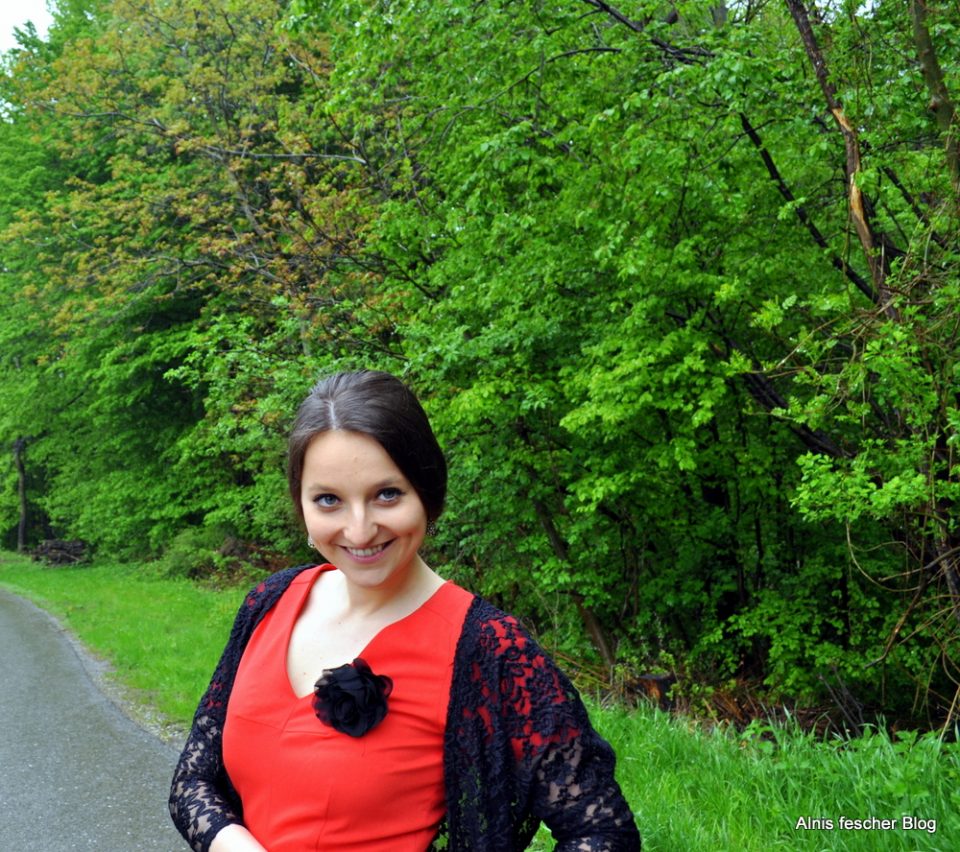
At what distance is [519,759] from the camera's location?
1530 mm

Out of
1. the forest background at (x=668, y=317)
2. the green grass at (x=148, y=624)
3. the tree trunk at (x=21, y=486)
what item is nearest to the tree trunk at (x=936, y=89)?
the forest background at (x=668, y=317)

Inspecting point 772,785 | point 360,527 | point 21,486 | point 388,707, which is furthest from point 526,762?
point 21,486

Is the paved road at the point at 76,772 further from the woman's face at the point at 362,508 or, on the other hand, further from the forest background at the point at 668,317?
the woman's face at the point at 362,508

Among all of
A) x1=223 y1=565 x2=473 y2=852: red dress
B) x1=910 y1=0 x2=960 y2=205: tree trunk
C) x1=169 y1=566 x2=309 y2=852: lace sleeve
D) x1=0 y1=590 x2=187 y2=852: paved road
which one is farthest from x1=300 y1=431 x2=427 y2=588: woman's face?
x1=910 y1=0 x2=960 y2=205: tree trunk

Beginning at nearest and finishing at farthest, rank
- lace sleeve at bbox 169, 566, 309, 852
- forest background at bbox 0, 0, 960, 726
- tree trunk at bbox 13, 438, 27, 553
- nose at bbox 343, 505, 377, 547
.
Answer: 1. nose at bbox 343, 505, 377, 547
2. lace sleeve at bbox 169, 566, 309, 852
3. forest background at bbox 0, 0, 960, 726
4. tree trunk at bbox 13, 438, 27, 553

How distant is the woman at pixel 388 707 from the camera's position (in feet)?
4.96

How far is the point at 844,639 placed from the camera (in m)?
7.77

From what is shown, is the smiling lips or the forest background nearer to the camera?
the smiling lips

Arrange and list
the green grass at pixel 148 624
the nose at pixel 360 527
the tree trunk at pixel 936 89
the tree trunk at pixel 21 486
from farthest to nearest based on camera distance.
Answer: the tree trunk at pixel 21 486 → the green grass at pixel 148 624 → the tree trunk at pixel 936 89 → the nose at pixel 360 527

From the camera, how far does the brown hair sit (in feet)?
5.29

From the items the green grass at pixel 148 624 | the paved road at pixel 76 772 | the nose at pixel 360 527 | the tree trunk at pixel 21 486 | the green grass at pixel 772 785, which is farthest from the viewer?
the tree trunk at pixel 21 486

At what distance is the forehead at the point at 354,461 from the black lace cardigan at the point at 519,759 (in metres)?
0.31

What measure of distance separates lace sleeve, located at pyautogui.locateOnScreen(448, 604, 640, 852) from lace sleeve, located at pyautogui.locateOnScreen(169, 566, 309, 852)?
488 mm

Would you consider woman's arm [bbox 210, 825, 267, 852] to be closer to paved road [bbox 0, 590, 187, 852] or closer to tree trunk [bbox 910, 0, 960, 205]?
paved road [bbox 0, 590, 187, 852]
